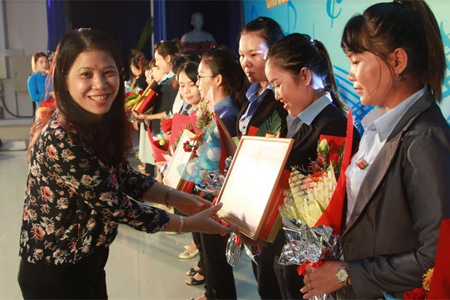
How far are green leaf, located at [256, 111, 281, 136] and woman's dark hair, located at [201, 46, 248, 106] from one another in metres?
0.50

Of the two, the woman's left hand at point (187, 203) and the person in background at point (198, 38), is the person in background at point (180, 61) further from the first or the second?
the person in background at point (198, 38)

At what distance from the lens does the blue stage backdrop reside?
164 cm

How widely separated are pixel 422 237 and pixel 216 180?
3.09 ft

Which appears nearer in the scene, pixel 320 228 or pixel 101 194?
pixel 320 228

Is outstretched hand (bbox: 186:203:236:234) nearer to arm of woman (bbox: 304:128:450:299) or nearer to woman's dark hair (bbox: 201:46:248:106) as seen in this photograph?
arm of woman (bbox: 304:128:450:299)

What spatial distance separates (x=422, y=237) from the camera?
988 millimetres

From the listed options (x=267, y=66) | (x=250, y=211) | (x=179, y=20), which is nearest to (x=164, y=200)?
(x=250, y=211)

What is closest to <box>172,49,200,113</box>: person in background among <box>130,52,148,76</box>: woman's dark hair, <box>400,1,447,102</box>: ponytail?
<box>130,52,148,76</box>: woman's dark hair

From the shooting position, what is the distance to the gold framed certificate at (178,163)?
203 cm

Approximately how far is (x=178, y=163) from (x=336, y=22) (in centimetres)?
124

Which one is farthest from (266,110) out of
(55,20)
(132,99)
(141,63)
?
(55,20)

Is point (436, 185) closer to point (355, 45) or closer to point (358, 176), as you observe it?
point (358, 176)

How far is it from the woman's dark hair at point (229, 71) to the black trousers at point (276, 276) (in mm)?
→ 902

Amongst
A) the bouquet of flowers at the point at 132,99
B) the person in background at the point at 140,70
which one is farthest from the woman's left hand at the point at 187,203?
the person in background at the point at 140,70
